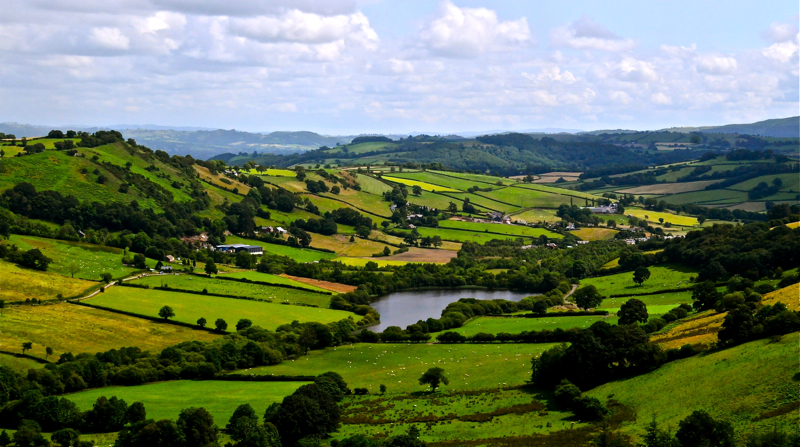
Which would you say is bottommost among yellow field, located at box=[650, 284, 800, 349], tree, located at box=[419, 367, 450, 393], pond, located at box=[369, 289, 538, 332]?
pond, located at box=[369, 289, 538, 332]

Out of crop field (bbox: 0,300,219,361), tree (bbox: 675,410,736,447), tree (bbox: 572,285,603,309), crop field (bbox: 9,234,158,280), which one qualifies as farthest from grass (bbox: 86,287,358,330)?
tree (bbox: 675,410,736,447)

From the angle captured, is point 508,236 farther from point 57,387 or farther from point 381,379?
point 57,387

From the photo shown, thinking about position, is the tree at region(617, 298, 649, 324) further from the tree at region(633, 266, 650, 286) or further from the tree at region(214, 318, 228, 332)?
the tree at region(214, 318, 228, 332)

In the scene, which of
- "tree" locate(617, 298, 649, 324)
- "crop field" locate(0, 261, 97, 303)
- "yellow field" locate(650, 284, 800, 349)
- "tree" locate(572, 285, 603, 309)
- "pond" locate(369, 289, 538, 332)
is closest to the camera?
"yellow field" locate(650, 284, 800, 349)

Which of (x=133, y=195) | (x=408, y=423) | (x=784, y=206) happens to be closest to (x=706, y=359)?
(x=408, y=423)

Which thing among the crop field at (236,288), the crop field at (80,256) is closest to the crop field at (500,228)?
the crop field at (236,288)

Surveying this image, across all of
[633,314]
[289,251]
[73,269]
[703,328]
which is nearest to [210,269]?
[73,269]

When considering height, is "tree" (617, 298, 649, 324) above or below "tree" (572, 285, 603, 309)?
above

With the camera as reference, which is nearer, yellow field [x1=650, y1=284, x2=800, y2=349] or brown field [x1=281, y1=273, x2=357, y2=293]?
yellow field [x1=650, y1=284, x2=800, y2=349]

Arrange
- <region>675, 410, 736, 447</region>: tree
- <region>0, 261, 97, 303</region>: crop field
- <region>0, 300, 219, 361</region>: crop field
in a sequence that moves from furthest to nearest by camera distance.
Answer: <region>0, 261, 97, 303</region>: crop field, <region>0, 300, 219, 361</region>: crop field, <region>675, 410, 736, 447</region>: tree
